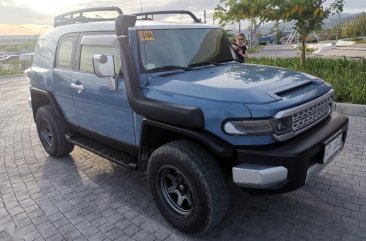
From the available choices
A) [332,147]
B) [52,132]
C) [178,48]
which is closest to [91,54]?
[178,48]

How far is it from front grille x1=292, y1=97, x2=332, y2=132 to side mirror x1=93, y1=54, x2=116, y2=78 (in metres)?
1.84

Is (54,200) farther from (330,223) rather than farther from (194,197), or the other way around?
(330,223)

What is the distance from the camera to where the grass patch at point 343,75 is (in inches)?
276

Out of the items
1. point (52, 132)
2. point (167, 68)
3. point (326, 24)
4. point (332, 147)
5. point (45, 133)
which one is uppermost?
point (326, 24)

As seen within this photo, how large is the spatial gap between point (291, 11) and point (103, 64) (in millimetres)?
7634

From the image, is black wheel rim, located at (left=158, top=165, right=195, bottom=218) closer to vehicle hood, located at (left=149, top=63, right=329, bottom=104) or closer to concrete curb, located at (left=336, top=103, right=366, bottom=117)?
vehicle hood, located at (left=149, top=63, right=329, bottom=104)

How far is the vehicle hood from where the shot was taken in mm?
2895

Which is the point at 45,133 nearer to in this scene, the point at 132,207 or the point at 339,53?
the point at 132,207

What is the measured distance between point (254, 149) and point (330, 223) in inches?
50.7

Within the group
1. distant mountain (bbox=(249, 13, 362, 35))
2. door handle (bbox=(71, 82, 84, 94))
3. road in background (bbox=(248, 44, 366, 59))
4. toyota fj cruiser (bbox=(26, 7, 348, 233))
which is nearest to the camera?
toyota fj cruiser (bbox=(26, 7, 348, 233))

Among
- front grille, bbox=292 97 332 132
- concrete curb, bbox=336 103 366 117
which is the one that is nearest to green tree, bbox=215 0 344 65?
concrete curb, bbox=336 103 366 117

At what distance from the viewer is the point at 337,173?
4.42 meters

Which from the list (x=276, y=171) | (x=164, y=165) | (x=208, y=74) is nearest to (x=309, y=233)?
(x=276, y=171)

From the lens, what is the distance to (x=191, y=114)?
9.26 ft
